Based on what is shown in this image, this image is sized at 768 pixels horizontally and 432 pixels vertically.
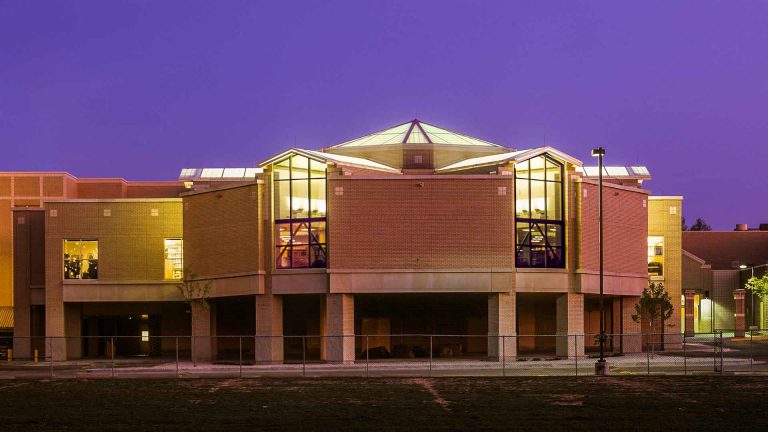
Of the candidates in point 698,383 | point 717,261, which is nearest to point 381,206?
point 698,383

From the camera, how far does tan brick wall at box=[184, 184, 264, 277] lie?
57125 millimetres

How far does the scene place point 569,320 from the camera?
189ft

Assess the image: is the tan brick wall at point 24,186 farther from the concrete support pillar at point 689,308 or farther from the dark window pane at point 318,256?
the concrete support pillar at point 689,308

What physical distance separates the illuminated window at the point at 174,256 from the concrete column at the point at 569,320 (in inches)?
908

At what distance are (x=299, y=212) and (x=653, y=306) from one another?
22.9 meters

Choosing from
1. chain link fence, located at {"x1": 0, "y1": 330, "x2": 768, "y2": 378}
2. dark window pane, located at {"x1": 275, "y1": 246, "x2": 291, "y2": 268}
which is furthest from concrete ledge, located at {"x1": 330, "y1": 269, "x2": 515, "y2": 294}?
dark window pane, located at {"x1": 275, "y1": 246, "x2": 291, "y2": 268}

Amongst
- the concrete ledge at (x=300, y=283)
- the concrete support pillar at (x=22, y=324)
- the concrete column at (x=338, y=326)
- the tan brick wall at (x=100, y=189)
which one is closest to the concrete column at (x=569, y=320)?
the concrete column at (x=338, y=326)

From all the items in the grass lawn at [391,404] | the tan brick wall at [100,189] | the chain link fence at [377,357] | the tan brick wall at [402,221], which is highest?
the tan brick wall at [100,189]

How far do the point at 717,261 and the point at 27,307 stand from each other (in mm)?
64282

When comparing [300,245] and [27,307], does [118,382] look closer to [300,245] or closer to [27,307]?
[300,245]

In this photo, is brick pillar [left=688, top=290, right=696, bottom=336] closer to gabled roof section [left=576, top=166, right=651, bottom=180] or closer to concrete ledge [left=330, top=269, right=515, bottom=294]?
gabled roof section [left=576, top=166, right=651, bottom=180]

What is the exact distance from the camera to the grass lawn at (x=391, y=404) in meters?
26.1

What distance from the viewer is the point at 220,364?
5466 centimetres

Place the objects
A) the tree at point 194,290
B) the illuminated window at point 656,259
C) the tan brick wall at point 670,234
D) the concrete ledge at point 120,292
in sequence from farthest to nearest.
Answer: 1. the illuminated window at point 656,259
2. the tan brick wall at point 670,234
3. the concrete ledge at point 120,292
4. the tree at point 194,290
